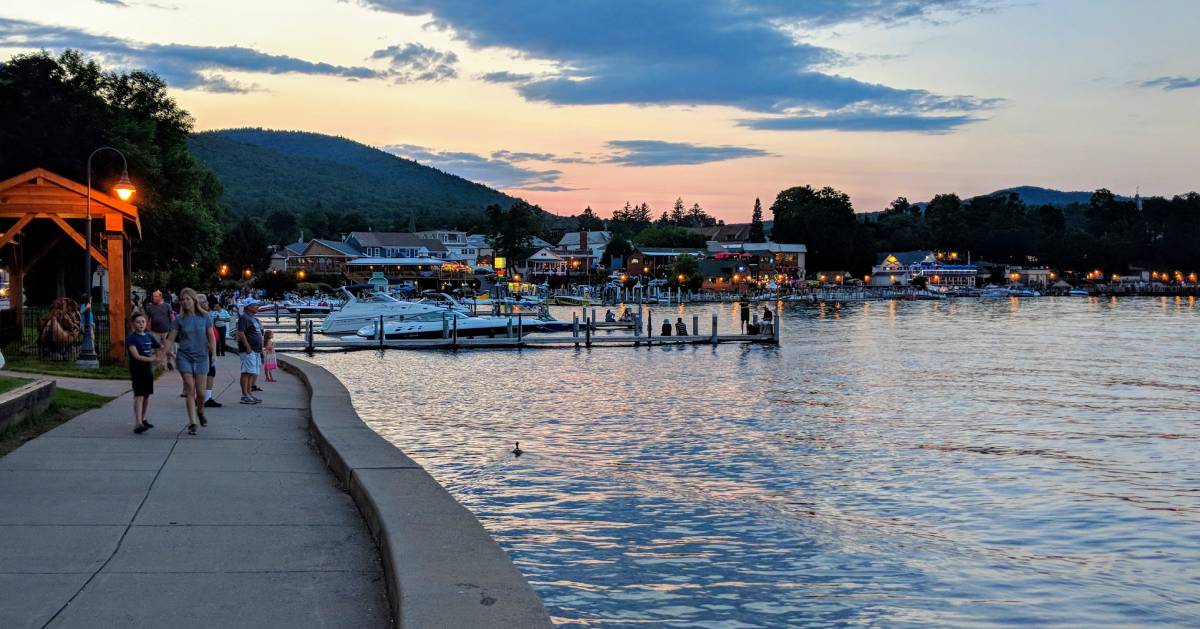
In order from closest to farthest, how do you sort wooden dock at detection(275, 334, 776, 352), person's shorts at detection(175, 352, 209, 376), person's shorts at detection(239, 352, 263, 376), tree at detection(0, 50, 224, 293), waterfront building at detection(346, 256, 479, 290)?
person's shorts at detection(175, 352, 209, 376) → person's shorts at detection(239, 352, 263, 376) → tree at detection(0, 50, 224, 293) → wooden dock at detection(275, 334, 776, 352) → waterfront building at detection(346, 256, 479, 290)

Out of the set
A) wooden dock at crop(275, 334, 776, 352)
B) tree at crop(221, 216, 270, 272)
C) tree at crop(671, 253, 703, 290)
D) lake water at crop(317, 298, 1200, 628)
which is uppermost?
tree at crop(221, 216, 270, 272)

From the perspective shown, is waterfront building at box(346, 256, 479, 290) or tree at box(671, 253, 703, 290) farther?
tree at box(671, 253, 703, 290)

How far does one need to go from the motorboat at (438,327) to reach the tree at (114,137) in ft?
40.1

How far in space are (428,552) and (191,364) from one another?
8590 mm

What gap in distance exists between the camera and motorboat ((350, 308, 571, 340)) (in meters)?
53.3

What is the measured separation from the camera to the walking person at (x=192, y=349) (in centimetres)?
1491

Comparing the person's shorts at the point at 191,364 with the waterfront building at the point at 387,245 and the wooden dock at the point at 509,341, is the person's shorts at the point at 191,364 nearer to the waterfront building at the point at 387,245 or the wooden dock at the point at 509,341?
the wooden dock at the point at 509,341

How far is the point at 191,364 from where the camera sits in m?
14.9

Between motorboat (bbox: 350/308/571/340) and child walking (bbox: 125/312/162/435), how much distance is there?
34.8m

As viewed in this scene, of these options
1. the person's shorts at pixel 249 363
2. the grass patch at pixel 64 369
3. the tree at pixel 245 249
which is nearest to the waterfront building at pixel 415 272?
the tree at pixel 245 249

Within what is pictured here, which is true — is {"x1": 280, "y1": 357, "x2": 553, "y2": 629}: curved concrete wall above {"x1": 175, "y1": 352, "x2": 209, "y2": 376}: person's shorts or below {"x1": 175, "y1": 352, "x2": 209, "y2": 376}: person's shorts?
below

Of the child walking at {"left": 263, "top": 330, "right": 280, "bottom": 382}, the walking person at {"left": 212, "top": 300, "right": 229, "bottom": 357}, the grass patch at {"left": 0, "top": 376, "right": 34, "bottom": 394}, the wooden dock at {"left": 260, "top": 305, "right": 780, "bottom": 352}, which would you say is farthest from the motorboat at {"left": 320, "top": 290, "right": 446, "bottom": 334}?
the grass patch at {"left": 0, "top": 376, "right": 34, "bottom": 394}

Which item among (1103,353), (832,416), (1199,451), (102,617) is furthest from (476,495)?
(1103,353)

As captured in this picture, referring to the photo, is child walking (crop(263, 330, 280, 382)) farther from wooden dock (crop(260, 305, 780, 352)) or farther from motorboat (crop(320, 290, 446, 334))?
motorboat (crop(320, 290, 446, 334))
